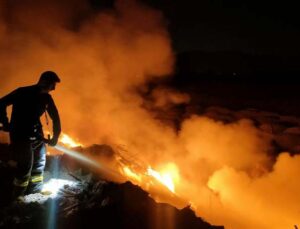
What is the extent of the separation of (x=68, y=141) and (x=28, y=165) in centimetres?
424

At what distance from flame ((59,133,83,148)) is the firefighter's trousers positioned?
363 cm

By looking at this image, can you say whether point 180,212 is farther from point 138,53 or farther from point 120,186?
point 138,53

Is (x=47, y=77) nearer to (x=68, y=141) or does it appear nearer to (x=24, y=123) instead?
(x=24, y=123)

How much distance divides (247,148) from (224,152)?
0.71 m

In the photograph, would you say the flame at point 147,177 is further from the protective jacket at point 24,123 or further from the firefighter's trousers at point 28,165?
the protective jacket at point 24,123

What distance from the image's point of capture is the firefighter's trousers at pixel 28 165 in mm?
4301

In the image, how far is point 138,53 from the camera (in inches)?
470

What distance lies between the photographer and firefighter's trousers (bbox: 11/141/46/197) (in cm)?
430

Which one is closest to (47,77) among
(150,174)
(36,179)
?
(36,179)

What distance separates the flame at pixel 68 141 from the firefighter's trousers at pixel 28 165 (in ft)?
11.9

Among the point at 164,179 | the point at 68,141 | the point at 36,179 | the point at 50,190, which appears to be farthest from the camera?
the point at 68,141

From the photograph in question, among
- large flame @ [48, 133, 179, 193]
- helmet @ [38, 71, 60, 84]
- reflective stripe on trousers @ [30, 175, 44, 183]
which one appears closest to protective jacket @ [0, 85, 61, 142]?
helmet @ [38, 71, 60, 84]

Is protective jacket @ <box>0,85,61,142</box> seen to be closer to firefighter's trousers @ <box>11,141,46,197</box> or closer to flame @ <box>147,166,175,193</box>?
firefighter's trousers @ <box>11,141,46,197</box>

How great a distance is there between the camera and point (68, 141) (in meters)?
8.54
